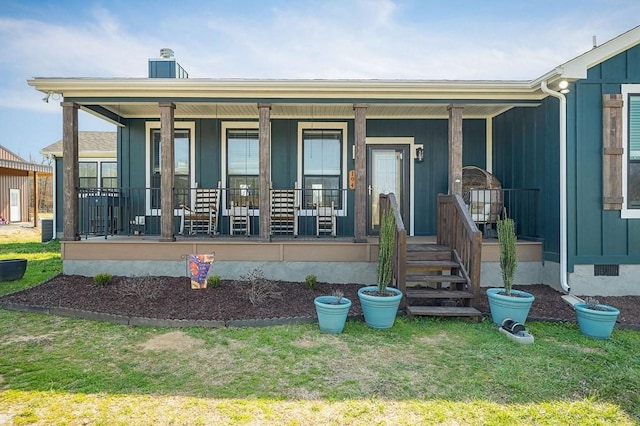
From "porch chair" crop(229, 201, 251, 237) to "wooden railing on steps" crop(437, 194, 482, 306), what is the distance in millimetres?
3279

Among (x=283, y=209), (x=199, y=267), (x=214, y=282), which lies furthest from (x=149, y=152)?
(x=199, y=267)

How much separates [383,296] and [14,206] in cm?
2028

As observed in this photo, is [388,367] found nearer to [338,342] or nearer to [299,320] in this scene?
[338,342]

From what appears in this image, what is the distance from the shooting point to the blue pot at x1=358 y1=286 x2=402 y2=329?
4.05 metres

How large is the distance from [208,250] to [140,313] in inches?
59.0

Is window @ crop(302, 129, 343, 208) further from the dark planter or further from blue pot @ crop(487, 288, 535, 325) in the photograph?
the dark planter

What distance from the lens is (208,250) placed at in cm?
580

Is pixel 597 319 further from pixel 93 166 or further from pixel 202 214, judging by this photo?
pixel 93 166

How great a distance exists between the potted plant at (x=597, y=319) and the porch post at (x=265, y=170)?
4.02 meters

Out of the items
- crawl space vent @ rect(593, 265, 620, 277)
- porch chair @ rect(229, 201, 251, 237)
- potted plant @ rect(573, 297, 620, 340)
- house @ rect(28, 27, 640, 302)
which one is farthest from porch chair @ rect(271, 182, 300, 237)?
crawl space vent @ rect(593, 265, 620, 277)

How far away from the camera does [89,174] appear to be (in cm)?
1108

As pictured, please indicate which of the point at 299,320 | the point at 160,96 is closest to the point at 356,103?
the point at 160,96

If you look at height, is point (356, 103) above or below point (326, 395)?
above

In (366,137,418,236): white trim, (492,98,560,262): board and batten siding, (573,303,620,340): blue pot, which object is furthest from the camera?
(366,137,418,236): white trim
